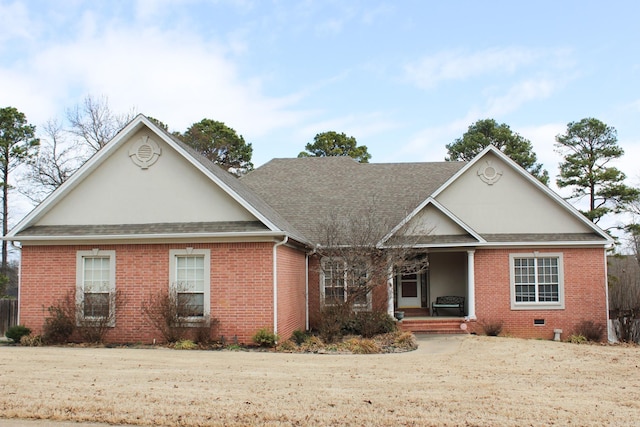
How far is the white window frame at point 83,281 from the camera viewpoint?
56.1 ft

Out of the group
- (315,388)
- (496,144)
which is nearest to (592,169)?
(496,144)

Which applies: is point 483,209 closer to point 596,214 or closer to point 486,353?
point 486,353

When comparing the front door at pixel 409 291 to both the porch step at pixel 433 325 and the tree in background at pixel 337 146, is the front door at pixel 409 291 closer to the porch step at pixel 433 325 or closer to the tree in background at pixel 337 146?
the porch step at pixel 433 325

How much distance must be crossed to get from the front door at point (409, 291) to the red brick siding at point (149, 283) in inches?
329

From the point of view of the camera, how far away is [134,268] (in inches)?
680

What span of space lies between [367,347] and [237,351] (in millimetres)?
3298

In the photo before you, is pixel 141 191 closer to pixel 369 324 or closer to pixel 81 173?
pixel 81 173

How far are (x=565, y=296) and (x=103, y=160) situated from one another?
1542 cm

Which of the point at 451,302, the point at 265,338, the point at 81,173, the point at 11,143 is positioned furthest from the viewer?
the point at 11,143

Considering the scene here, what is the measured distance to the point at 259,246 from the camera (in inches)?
658

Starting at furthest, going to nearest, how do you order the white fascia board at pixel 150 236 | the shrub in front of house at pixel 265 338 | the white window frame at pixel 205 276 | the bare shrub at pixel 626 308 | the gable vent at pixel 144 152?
1. the bare shrub at pixel 626 308
2. the gable vent at pixel 144 152
3. the white window frame at pixel 205 276
4. the white fascia board at pixel 150 236
5. the shrub in front of house at pixel 265 338

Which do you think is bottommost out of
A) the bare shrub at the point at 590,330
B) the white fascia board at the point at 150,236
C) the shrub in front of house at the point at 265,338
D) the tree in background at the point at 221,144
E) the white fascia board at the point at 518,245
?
the bare shrub at the point at 590,330

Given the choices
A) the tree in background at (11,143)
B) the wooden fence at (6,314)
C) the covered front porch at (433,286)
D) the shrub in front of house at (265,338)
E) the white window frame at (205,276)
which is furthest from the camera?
the tree in background at (11,143)

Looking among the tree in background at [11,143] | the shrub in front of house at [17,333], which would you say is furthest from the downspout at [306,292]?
the tree in background at [11,143]
